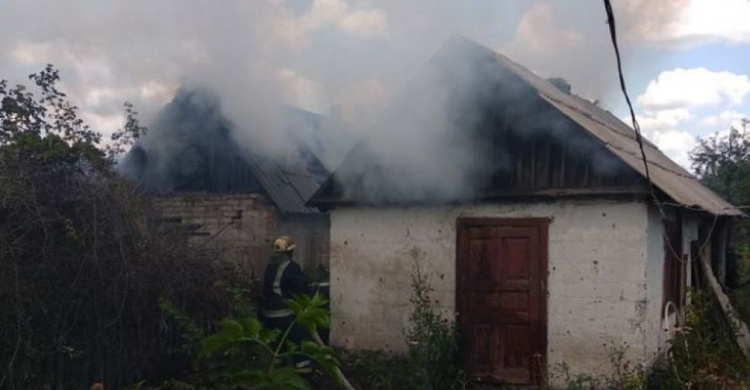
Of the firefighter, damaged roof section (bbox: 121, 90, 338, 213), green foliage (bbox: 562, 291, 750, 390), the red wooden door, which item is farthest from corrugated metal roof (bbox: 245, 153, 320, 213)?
green foliage (bbox: 562, 291, 750, 390)

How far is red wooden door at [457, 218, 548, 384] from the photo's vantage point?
27.8 feet

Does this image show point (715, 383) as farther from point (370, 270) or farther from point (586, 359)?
point (370, 270)

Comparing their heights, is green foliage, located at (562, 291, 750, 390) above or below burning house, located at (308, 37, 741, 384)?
below

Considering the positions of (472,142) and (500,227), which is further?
(472,142)

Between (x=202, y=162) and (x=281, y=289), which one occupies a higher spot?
(x=202, y=162)

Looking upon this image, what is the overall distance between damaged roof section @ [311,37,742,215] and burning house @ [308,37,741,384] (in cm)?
1

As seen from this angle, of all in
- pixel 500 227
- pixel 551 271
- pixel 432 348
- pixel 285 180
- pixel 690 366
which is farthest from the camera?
pixel 285 180

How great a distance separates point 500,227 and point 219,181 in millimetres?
6923

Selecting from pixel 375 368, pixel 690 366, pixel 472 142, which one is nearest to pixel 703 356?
pixel 690 366

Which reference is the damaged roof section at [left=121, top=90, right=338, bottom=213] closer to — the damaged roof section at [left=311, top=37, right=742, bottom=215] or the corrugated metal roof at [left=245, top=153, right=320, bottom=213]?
the corrugated metal roof at [left=245, top=153, right=320, bottom=213]

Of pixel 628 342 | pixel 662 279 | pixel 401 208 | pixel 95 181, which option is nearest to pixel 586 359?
pixel 628 342

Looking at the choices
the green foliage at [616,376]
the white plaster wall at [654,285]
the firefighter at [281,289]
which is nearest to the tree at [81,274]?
the firefighter at [281,289]

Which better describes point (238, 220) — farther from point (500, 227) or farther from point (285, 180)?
point (500, 227)

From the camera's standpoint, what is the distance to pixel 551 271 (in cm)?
844
